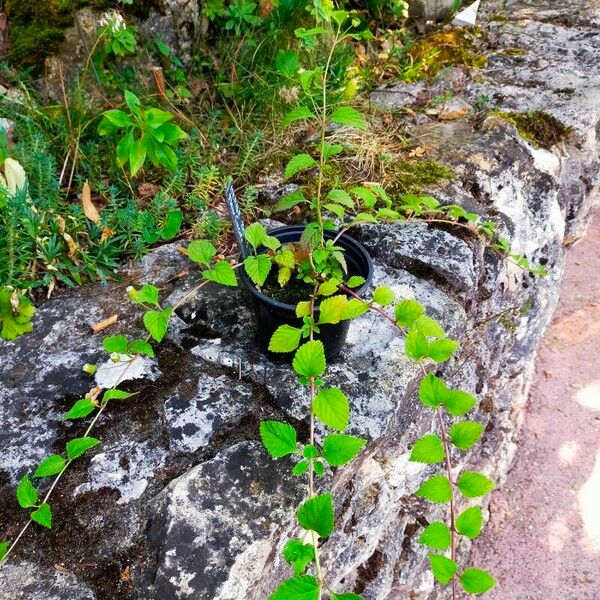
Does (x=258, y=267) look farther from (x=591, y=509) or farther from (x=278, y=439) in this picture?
(x=591, y=509)

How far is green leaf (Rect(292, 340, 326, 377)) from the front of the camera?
4.90 feet

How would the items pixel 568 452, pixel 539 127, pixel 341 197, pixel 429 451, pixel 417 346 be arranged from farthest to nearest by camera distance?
pixel 568 452 < pixel 539 127 < pixel 341 197 < pixel 417 346 < pixel 429 451

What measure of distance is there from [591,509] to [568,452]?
15.2 inches

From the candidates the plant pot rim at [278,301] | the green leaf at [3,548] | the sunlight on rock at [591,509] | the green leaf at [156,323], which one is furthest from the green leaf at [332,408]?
the sunlight on rock at [591,509]

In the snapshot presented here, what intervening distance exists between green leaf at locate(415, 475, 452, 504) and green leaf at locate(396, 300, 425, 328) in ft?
1.56

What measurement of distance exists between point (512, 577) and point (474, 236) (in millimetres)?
1977

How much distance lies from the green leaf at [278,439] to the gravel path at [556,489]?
2.31m

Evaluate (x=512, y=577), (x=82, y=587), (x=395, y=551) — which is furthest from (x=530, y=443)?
(x=82, y=587)

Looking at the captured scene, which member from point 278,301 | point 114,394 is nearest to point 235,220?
point 278,301

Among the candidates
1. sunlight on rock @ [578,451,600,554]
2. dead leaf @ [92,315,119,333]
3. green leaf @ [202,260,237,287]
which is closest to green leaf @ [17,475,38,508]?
dead leaf @ [92,315,119,333]

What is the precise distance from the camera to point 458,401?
1.42 m

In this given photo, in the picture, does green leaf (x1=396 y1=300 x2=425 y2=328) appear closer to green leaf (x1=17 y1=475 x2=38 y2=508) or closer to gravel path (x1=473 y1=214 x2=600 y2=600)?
green leaf (x1=17 y1=475 x2=38 y2=508)

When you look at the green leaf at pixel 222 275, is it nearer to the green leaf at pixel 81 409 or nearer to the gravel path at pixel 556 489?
the green leaf at pixel 81 409

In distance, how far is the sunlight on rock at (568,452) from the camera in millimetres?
3584
